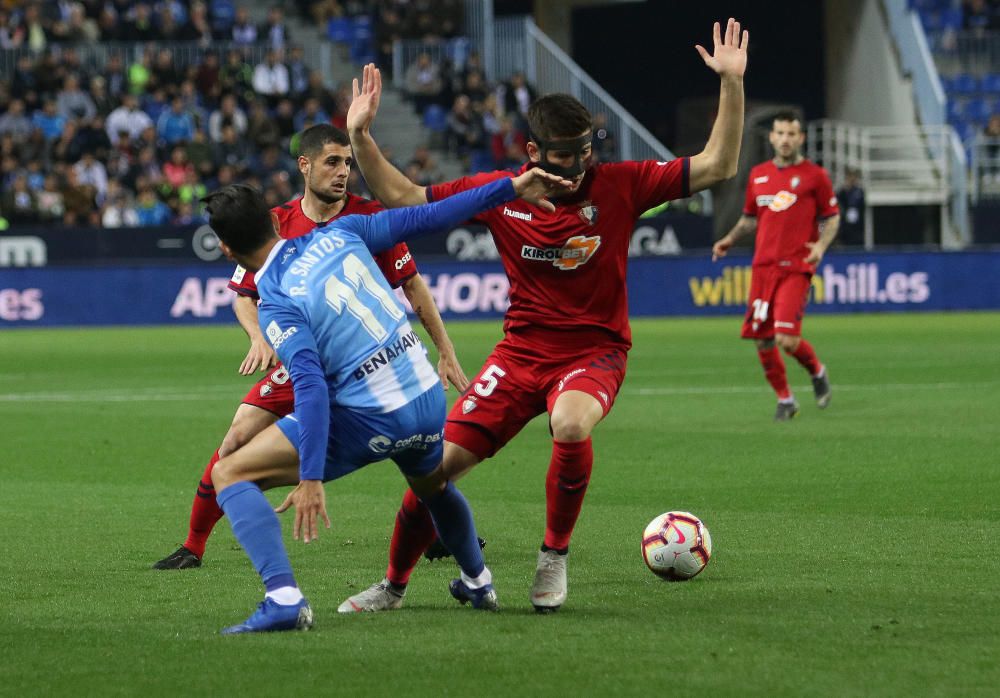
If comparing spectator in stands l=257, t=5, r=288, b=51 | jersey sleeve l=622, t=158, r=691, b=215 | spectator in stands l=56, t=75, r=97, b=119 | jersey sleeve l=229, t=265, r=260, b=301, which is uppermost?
spectator in stands l=257, t=5, r=288, b=51

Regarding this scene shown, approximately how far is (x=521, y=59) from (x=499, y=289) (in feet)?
31.5

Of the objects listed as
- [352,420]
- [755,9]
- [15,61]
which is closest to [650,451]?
[352,420]

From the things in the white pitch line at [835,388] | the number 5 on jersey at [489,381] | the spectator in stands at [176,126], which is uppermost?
the spectator in stands at [176,126]

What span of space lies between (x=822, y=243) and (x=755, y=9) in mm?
29394

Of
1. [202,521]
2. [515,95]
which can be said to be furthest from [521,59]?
[202,521]

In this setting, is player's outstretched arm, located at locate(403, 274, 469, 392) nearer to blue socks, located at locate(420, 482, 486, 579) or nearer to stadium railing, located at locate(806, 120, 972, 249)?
blue socks, located at locate(420, 482, 486, 579)

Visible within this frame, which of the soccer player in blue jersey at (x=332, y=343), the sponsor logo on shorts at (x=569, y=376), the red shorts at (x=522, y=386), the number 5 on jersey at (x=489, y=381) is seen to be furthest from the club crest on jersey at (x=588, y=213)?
the soccer player in blue jersey at (x=332, y=343)

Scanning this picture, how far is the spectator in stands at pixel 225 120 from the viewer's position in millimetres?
31734

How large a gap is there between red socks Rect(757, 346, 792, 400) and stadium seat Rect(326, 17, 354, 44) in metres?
24.1

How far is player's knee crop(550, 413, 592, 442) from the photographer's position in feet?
20.8

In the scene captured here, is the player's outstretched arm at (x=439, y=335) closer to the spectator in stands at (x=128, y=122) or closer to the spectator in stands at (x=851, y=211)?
the spectator in stands at (x=851, y=211)

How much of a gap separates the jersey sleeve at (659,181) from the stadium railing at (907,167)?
26.0 metres

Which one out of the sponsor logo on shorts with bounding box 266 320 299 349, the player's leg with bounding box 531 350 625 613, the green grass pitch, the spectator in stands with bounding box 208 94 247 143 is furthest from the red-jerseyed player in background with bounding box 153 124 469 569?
the spectator in stands with bounding box 208 94 247 143

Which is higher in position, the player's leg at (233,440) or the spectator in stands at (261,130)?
the spectator in stands at (261,130)
